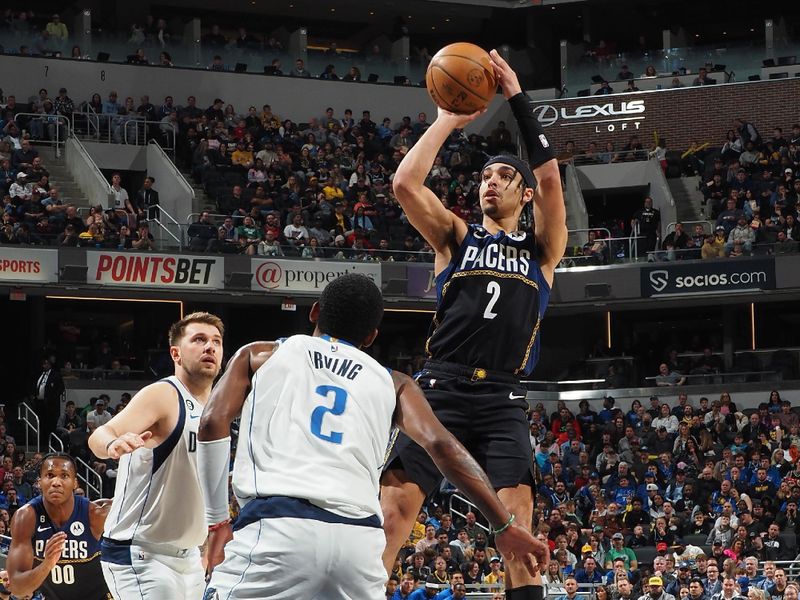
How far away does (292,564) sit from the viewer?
478 centimetres

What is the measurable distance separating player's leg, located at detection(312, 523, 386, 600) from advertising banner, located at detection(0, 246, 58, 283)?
23434mm

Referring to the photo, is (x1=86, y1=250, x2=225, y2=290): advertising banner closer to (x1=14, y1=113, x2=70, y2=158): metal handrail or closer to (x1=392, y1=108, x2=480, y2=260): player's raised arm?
(x1=14, y1=113, x2=70, y2=158): metal handrail

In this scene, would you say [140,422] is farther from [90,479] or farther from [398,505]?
[90,479]

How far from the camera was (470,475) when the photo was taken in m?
5.07

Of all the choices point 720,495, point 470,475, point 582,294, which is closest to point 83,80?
point 582,294

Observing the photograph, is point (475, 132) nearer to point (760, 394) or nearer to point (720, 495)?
point (760, 394)

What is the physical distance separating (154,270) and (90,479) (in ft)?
19.2

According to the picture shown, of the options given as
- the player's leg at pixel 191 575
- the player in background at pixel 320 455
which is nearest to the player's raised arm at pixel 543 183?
the player in background at pixel 320 455

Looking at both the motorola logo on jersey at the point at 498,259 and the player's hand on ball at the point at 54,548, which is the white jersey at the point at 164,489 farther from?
the motorola logo on jersey at the point at 498,259

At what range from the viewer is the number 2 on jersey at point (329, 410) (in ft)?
16.1

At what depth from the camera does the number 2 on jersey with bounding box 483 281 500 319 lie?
7.10m

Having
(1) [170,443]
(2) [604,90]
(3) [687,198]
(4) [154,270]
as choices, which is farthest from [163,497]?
(2) [604,90]

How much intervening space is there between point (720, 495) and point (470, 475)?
758 inches

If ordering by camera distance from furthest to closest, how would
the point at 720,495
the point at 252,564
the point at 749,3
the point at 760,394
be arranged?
the point at 749,3 → the point at 760,394 → the point at 720,495 → the point at 252,564
